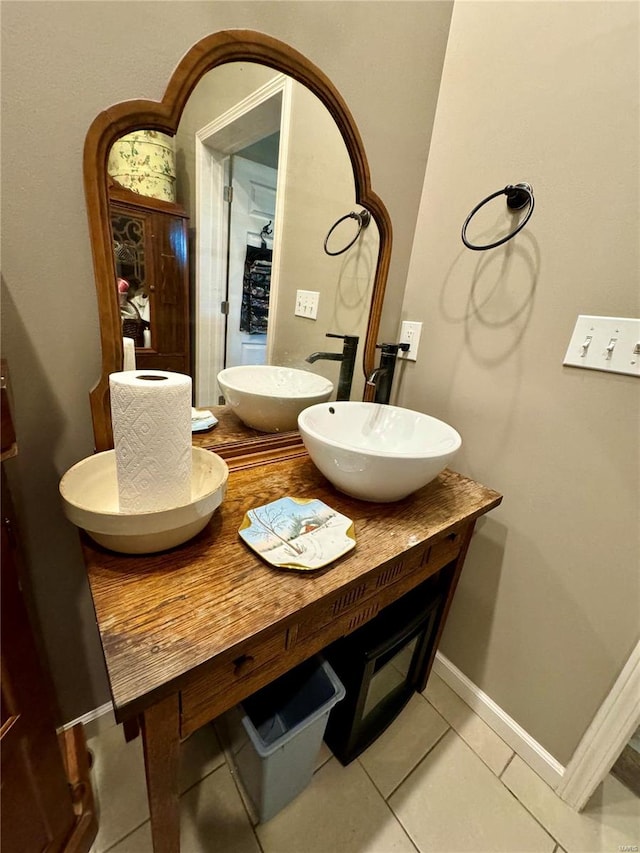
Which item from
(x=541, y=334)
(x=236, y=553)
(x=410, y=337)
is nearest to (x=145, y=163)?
(x=236, y=553)

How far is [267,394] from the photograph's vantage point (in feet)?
3.25

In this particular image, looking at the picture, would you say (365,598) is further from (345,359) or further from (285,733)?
(345,359)

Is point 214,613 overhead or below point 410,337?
below

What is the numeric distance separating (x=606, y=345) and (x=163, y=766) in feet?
3.85

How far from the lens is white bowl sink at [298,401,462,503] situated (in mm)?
708

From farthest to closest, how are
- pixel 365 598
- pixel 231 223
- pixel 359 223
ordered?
pixel 359 223 < pixel 231 223 < pixel 365 598

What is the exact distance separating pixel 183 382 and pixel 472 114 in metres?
1.14

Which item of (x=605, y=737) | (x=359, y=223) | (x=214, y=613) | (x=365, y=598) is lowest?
(x=605, y=737)

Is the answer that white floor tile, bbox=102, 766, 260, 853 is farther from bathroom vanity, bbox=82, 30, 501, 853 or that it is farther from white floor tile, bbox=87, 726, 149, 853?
bathroom vanity, bbox=82, 30, 501, 853

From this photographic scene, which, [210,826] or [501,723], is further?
[501,723]

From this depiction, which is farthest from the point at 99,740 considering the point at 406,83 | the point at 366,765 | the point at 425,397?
the point at 406,83

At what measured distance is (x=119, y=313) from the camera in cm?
70

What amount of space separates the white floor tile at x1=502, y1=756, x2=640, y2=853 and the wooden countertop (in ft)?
2.92

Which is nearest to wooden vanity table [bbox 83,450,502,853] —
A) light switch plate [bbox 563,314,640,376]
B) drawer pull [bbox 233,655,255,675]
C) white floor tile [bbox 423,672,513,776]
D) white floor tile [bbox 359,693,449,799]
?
drawer pull [bbox 233,655,255,675]
